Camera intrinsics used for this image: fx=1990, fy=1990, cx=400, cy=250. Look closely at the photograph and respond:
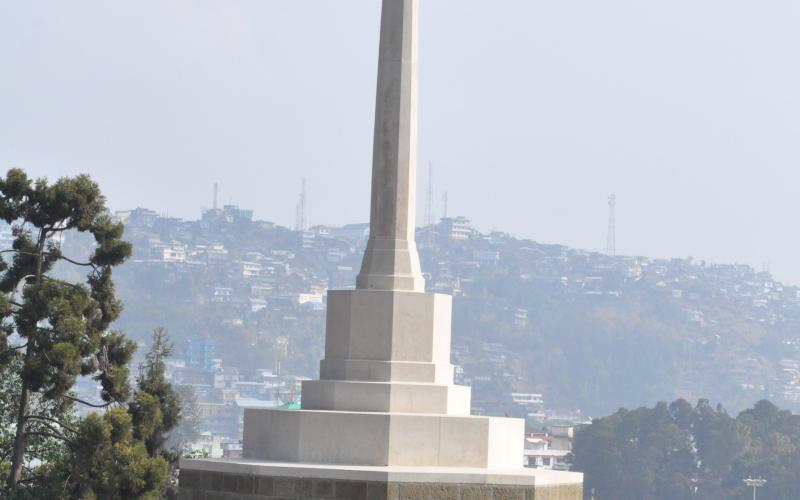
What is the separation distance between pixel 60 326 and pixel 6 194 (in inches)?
56.5

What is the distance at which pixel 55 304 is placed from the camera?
1928 cm

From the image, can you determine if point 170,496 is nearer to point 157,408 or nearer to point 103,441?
point 157,408

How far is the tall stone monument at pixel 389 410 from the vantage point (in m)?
12.7

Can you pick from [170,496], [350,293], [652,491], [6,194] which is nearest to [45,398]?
[6,194]

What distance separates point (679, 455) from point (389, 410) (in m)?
180

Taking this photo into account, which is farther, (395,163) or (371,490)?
(395,163)

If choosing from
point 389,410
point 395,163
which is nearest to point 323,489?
point 389,410

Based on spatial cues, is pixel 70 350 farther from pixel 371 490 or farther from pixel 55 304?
pixel 371 490

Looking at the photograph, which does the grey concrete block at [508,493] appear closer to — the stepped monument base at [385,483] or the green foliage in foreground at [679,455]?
the stepped monument base at [385,483]

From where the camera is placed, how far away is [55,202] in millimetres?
19719

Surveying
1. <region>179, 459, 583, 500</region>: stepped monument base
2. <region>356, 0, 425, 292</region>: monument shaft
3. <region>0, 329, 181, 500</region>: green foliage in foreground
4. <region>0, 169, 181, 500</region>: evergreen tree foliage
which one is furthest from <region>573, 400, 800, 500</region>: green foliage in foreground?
<region>179, 459, 583, 500</region>: stepped monument base

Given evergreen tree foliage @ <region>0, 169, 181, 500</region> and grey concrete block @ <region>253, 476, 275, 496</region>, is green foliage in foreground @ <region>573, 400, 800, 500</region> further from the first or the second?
grey concrete block @ <region>253, 476, 275, 496</region>

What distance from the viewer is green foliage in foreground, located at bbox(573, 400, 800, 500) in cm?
18438

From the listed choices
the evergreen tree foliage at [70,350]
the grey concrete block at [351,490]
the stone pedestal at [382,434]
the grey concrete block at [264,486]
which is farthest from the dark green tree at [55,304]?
the grey concrete block at [351,490]
